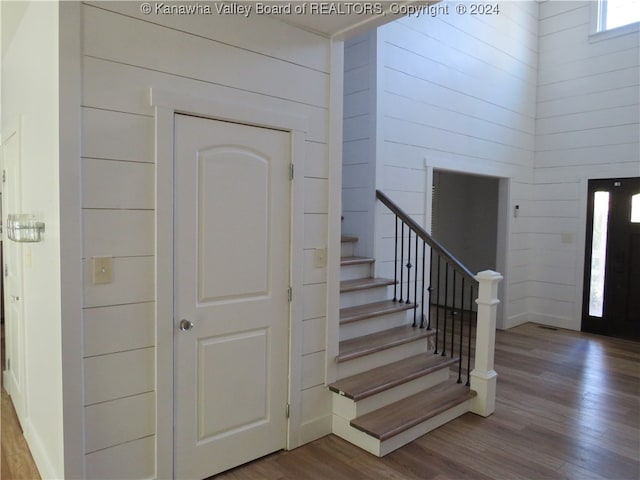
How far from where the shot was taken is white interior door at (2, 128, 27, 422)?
116 inches

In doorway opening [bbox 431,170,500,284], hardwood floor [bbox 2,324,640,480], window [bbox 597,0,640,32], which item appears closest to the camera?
hardwood floor [bbox 2,324,640,480]

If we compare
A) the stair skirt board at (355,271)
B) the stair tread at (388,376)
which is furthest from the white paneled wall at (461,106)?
the stair tread at (388,376)

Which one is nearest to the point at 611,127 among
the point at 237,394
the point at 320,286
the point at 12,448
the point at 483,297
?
the point at 483,297

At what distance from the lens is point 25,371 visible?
2.90m

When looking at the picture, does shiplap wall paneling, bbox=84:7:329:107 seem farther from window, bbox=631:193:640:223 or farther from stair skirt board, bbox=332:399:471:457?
window, bbox=631:193:640:223

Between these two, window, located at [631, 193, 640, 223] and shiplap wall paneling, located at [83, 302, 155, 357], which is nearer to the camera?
shiplap wall paneling, located at [83, 302, 155, 357]

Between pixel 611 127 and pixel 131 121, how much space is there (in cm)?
556

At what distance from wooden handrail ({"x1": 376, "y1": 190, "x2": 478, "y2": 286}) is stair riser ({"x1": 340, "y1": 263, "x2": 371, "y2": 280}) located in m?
0.54

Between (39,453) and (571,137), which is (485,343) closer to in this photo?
(39,453)

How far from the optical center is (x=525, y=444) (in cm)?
294

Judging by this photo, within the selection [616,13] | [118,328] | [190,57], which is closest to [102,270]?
[118,328]

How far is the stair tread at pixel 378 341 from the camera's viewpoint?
10.2ft

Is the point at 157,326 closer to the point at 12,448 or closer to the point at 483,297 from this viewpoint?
the point at 12,448

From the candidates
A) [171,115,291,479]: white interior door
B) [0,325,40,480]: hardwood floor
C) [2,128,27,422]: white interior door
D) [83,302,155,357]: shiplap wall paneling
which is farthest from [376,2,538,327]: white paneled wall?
[0,325,40,480]: hardwood floor
